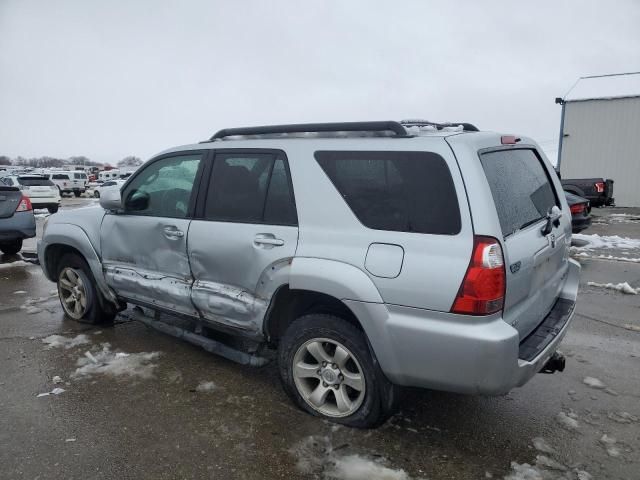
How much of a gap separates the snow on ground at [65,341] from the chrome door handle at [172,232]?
151cm

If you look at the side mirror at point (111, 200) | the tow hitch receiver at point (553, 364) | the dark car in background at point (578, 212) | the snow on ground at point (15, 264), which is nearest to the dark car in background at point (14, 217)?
the snow on ground at point (15, 264)

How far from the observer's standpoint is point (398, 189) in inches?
107

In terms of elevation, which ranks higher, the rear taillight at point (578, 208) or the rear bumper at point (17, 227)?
the rear taillight at point (578, 208)

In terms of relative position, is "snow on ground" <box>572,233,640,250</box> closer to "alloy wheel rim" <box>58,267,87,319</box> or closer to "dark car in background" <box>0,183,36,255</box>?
"alloy wheel rim" <box>58,267,87,319</box>

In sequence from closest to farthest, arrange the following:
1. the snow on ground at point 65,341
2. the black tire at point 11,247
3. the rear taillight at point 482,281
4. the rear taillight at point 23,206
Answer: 1. the rear taillight at point 482,281
2. the snow on ground at point 65,341
3. the rear taillight at point 23,206
4. the black tire at point 11,247

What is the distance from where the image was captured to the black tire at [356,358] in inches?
112

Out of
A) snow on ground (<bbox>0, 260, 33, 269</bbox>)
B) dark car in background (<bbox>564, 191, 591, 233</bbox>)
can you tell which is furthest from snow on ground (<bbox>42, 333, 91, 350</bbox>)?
dark car in background (<bbox>564, 191, 591, 233</bbox>)

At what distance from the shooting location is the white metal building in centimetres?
1967

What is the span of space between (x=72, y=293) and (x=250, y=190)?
264cm

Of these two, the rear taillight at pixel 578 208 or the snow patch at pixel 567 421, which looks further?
the rear taillight at pixel 578 208

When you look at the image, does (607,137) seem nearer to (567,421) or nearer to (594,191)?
(594,191)

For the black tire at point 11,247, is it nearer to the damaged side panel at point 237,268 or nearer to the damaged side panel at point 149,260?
the damaged side panel at point 149,260

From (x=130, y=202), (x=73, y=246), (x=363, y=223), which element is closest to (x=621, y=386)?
(x=363, y=223)

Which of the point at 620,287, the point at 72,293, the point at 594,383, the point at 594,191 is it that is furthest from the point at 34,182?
the point at 594,383
